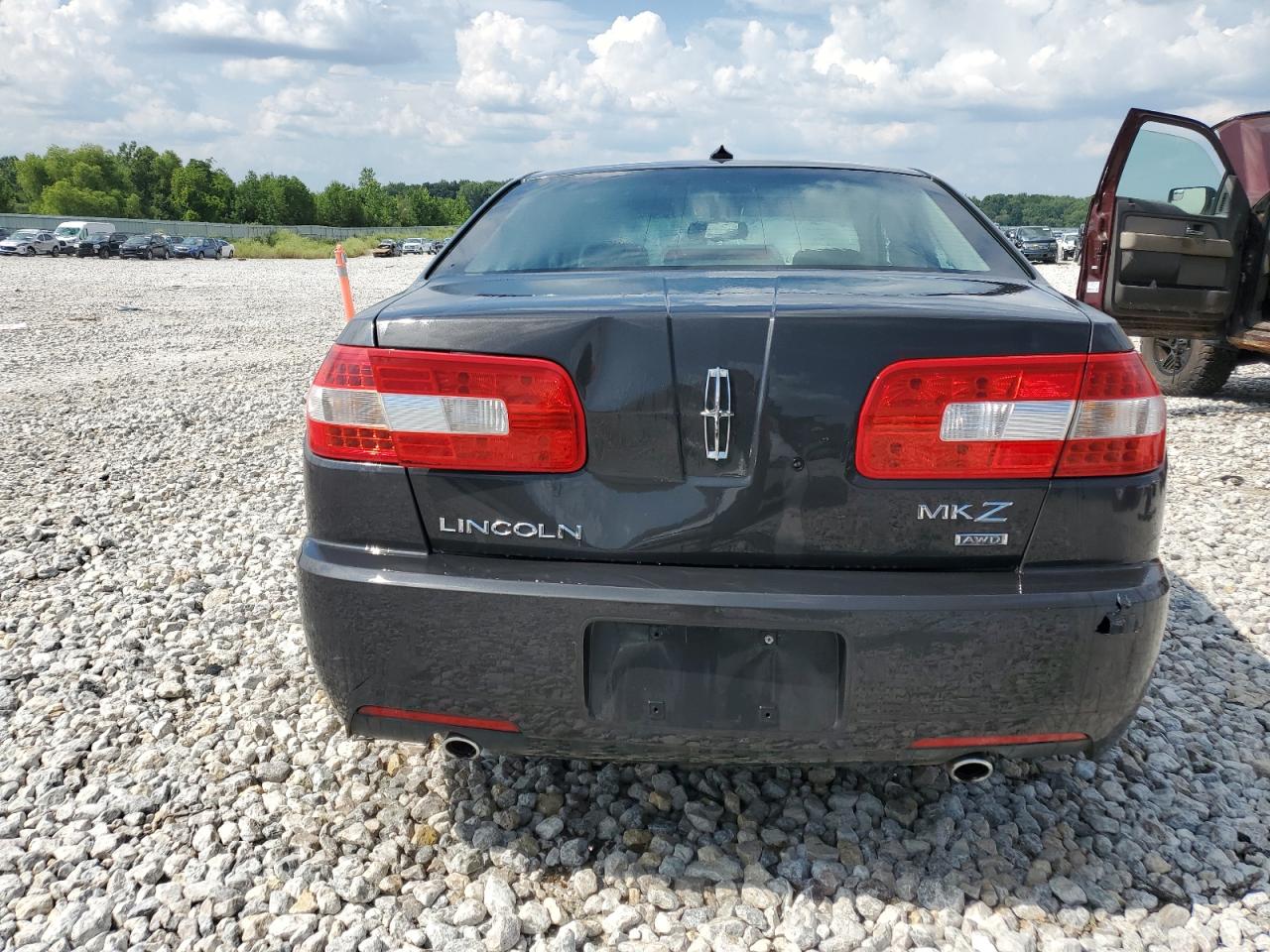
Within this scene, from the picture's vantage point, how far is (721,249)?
2.64 meters

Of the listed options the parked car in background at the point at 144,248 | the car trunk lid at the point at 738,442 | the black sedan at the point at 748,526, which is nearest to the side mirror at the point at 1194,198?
the black sedan at the point at 748,526

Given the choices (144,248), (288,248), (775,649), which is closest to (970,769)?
(775,649)

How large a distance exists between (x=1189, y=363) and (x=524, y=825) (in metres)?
7.52

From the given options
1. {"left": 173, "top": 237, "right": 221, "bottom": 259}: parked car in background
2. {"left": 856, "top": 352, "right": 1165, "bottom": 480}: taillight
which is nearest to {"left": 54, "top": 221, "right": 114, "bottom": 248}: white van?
{"left": 173, "top": 237, "right": 221, "bottom": 259}: parked car in background

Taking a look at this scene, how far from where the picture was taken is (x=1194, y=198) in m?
6.58

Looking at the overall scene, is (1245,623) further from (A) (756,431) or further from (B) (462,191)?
(B) (462,191)

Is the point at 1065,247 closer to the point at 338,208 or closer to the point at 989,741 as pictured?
the point at 989,741

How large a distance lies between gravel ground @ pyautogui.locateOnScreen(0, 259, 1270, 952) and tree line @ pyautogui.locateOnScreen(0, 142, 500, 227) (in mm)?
92960

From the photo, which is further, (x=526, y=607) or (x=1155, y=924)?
(x=1155, y=924)

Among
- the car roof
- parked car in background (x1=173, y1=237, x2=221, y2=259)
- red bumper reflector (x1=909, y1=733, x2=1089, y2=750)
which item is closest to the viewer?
red bumper reflector (x1=909, y1=733, x2=1089, y2=750)

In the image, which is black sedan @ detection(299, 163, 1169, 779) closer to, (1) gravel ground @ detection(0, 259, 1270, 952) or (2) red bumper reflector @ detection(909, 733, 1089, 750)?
(2) red bumper reflector @ detection(909, 733, 1089, 750)

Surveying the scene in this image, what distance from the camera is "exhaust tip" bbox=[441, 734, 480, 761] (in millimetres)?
2020

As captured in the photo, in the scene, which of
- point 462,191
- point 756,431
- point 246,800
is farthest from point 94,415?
point 462,191

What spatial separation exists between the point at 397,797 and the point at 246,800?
371 millimetres
